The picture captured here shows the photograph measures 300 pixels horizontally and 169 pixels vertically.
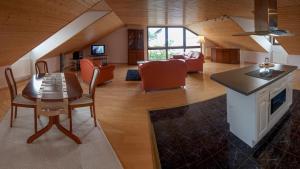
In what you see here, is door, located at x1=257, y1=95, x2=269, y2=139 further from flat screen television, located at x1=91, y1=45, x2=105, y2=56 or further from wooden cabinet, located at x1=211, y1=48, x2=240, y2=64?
flat screen television, located at x1=91, y1=45, x2=105, y2=56

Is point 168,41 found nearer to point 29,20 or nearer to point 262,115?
point 29,20

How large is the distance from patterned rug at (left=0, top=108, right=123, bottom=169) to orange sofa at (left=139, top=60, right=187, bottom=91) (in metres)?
2.40

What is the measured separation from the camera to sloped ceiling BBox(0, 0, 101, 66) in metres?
3.69

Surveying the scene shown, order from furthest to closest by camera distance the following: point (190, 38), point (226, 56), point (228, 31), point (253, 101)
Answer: point (190, 38)
point (226, 56)
point (228, 31)
point (253, 101)

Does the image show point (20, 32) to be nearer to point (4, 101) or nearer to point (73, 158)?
point (4, 101)

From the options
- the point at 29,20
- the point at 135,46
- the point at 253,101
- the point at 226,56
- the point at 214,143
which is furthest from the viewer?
the point at 135,46

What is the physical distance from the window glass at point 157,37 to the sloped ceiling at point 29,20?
767cm

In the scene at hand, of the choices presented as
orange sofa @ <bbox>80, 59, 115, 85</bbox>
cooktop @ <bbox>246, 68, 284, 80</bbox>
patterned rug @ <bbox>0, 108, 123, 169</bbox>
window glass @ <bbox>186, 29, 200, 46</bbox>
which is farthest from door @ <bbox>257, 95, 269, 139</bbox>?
window glass @ <bbox>186, 29, 200, 46</bbox>

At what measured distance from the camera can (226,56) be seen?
1190cm

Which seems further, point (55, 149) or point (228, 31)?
point (228, 31)

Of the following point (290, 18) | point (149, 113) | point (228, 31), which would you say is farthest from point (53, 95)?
point (228, 31)

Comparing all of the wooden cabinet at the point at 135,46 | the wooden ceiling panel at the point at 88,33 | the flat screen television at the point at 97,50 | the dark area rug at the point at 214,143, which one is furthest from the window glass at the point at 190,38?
the dark area rug at the point at 214,143

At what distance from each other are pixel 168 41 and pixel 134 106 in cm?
897

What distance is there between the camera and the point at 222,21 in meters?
8.80
